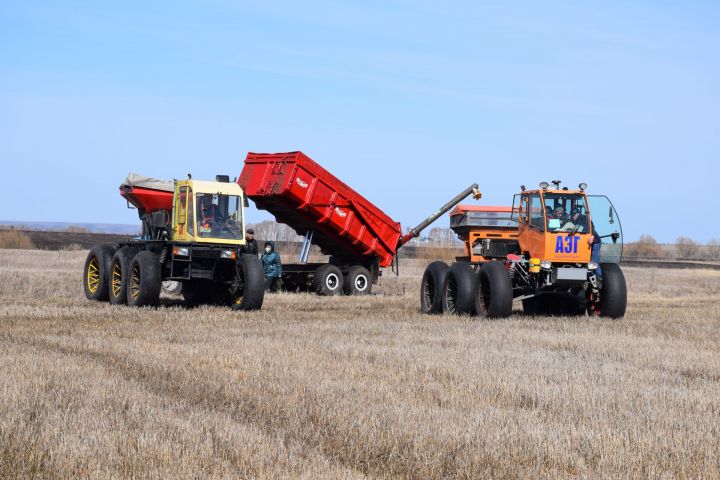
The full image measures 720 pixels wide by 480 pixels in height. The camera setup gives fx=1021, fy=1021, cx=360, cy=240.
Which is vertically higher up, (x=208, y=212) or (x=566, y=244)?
(x=208, y=212)

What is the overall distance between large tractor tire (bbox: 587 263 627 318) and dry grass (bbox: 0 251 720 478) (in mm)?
1449

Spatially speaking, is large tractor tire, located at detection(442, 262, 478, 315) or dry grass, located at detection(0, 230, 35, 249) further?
dry grass, located at detection(0, 230, 35, 249)

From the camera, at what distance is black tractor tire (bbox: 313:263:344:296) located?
2481cm

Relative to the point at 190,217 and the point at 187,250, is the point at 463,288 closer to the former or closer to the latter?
the point at 187,250

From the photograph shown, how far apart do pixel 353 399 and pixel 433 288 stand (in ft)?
37.1

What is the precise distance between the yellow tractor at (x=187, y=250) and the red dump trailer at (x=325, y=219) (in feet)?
10.0

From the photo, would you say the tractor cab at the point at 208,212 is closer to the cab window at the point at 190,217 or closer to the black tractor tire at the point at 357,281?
the cab window at the point at 190,217

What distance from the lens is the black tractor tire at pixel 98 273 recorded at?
21078 mm

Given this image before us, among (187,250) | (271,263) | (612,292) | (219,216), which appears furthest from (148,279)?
(612,292)

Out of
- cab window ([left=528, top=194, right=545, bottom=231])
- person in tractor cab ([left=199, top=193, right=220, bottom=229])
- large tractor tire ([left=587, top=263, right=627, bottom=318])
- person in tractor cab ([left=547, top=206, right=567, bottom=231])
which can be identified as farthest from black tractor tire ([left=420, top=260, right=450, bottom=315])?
person in tractor cab ([left=199, top=193, right=220, bottom=229])

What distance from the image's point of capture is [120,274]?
20609mm

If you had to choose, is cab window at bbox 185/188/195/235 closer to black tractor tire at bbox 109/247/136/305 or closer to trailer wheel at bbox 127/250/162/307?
trailer wheel at bbox 127/250/162/307

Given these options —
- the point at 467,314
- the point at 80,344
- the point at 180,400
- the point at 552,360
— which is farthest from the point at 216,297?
the point at 180,400

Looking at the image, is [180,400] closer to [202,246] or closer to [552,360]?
[552,360]
